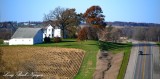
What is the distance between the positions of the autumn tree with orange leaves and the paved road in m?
17.0

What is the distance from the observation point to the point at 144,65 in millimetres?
42250

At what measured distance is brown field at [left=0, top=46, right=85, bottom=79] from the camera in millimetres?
41500

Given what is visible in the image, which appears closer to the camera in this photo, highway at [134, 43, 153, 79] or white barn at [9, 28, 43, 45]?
highway at [134, 43, 153, 79]

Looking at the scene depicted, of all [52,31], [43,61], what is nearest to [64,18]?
[52,31]

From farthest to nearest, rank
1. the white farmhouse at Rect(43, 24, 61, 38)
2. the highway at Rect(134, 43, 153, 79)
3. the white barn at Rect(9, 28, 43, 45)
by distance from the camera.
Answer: the white farmhouse at Rect(43, 24, 61, 38), the white barn at Rect(9, 28, 43, 45), the highway at Rect(134, 43, 153, 79)

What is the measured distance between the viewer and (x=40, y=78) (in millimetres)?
38469

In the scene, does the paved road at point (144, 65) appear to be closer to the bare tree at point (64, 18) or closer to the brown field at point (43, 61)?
the brown field at point (43, 61)

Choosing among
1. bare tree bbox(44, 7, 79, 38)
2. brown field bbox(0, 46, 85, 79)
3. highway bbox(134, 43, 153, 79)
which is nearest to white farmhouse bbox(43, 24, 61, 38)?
bare tree bbox(44, 7, 79, 38)

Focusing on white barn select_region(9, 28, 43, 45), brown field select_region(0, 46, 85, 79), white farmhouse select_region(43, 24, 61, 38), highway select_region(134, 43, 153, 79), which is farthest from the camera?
white farmhouse select_region(43, 24, 61, 38)

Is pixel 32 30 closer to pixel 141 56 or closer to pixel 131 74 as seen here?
pixel 141 56

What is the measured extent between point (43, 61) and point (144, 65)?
1433 centimetres

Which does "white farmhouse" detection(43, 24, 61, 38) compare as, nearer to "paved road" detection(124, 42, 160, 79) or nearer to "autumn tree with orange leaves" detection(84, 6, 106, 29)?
"autumn tree with orange leaves" detection(84, 6, 106, 29)

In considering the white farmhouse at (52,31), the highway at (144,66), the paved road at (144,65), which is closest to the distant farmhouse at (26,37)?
the white farmhouse at (52,31)

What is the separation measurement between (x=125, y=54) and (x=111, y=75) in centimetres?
1178
